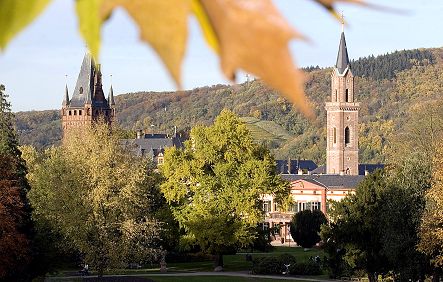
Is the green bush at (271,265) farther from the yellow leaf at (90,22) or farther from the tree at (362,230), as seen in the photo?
the yellow leaf at (90,22)

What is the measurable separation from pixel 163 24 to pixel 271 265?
41845 millimetres

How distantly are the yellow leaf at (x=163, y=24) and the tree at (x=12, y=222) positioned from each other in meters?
26.2

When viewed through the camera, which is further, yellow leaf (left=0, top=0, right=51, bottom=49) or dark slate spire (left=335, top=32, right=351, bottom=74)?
dark slate spire (left=335, top=32, right=351, bottom=74)

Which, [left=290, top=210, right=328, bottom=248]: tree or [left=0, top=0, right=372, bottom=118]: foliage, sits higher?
[left=0, top=0, right=372, bottom=118]: foliage

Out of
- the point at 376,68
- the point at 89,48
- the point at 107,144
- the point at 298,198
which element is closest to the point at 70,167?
the point at 107,144

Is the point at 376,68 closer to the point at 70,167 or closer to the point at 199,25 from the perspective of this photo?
the point at 70,167

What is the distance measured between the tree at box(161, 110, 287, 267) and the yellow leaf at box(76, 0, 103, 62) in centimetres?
3830

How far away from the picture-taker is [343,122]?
9406 cm

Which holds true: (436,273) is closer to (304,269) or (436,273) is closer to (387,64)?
(304,269)

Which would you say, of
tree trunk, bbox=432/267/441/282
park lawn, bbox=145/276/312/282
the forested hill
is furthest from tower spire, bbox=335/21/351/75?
tree trunk, bbox=432/267/441/282

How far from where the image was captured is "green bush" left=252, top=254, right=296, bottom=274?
1645 inches

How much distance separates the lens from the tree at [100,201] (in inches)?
1204

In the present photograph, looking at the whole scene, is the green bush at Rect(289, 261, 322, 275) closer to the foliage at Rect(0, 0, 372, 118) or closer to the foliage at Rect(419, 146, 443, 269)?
the foliage at Rect(419, 146, 443, 269)

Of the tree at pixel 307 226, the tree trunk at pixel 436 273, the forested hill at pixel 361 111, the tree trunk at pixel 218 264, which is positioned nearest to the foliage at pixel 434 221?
the tree trunk at pixel 436 273
